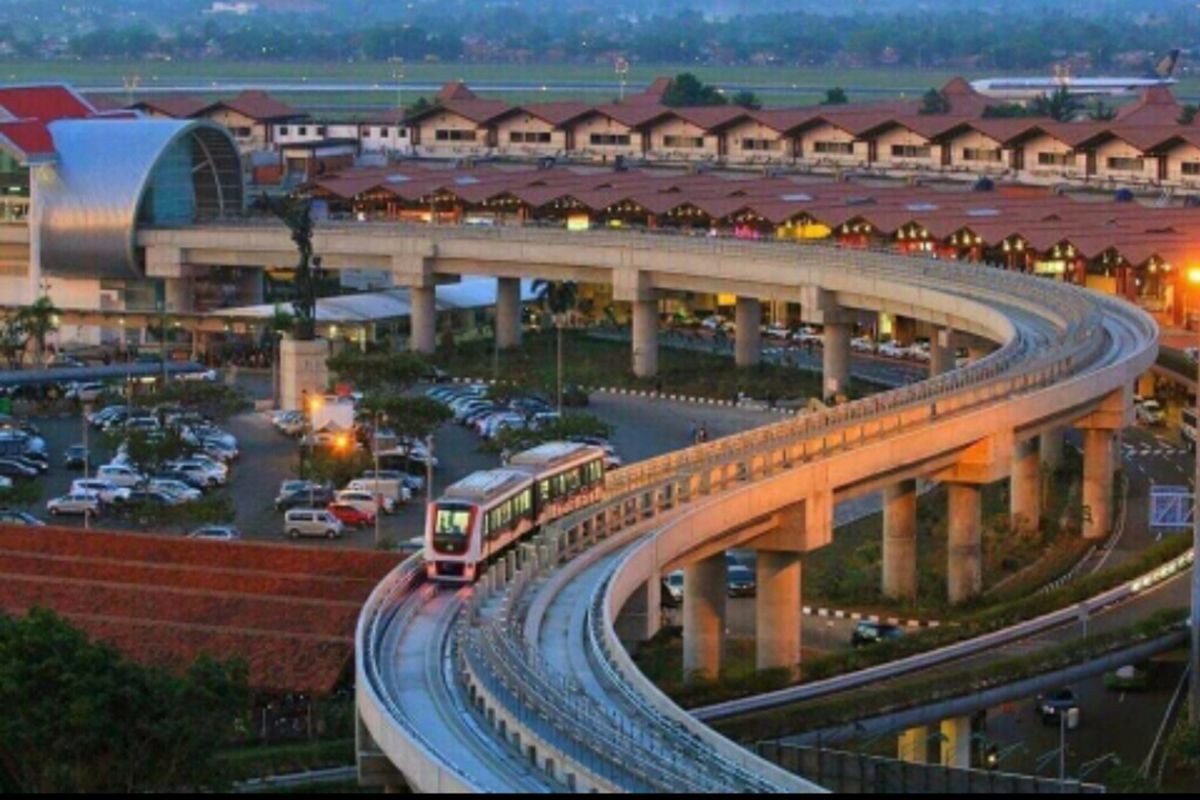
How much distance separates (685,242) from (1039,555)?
50.9 ft

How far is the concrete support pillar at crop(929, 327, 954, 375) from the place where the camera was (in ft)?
144

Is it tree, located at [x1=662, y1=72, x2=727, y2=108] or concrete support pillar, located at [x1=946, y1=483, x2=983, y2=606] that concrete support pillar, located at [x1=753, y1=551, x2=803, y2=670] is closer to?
concrete support pillar, located at [x1=946, y1=483, x2=983, y2=606]

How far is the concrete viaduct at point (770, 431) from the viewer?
22641 millimetres

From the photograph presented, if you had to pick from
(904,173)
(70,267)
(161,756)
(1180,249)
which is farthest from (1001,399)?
(904,173)

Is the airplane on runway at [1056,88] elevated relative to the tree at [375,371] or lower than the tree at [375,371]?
elevated

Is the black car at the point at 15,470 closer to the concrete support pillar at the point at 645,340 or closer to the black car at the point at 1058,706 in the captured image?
the concrete support pillar at the point at 645,340

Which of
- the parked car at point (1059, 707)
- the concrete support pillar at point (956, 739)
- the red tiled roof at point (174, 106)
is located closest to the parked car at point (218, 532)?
the parked car at point (1059, 707)

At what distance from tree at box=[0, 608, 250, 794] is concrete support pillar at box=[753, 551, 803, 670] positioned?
785cm

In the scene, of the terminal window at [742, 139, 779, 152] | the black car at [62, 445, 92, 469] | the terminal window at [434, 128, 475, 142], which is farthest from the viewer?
the terminal window at [434, 128, 475, 142]

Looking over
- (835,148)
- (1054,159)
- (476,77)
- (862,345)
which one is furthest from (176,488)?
(476,77)

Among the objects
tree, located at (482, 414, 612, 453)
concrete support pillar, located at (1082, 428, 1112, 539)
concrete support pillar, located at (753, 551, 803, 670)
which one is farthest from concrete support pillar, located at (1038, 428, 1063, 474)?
concrete support pillar, located at (753, 551, 803, 670)

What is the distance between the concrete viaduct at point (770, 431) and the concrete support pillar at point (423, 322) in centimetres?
4

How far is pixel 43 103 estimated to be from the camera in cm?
5672

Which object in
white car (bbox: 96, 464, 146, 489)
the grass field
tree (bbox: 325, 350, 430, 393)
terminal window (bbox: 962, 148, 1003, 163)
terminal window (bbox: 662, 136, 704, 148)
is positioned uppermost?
terminal window (bbox: 962, 148, 1003, 163)
